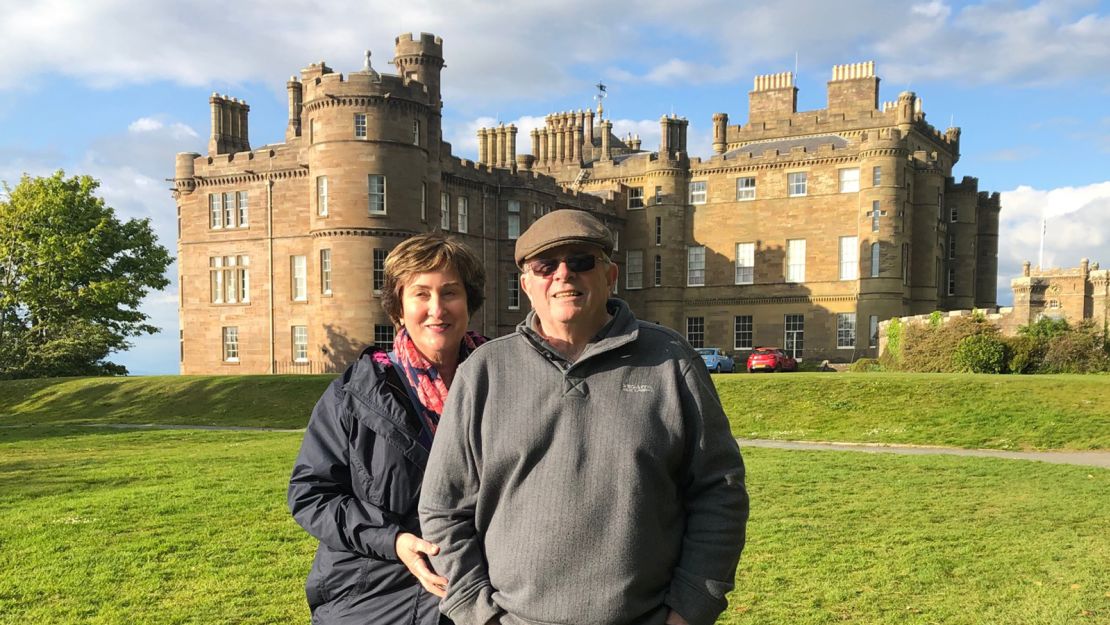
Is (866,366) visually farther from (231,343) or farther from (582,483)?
(582,483)

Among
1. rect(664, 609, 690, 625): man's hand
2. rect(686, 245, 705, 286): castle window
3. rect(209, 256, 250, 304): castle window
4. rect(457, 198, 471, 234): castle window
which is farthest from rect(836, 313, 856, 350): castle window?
rect(664, 609, 690, 625): man's hand

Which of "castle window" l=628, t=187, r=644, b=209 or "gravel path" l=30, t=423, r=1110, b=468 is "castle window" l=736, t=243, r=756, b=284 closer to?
"castle window" l=628, t=187, r=644, b=209

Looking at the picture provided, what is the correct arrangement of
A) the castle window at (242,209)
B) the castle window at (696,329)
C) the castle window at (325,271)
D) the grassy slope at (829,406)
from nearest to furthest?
1. the grassy slope at (829,406)
2. the castle window at (325,271)
3. the castle window at (242,209)
4. the castle window at (696,329)

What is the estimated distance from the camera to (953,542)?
8141 mm

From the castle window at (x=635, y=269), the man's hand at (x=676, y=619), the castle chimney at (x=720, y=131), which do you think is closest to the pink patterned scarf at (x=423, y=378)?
the man's hand at (x=676, y=619)

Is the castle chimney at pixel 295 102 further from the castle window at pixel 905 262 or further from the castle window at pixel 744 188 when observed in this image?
the castle window at pixel 905 262

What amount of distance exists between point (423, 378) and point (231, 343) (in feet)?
121

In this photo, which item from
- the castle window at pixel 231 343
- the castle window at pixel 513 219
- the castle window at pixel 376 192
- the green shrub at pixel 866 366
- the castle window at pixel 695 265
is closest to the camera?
the castle window at pixel 376 192

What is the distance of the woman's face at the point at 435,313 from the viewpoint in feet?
10.7

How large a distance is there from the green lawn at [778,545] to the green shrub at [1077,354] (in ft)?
50.3

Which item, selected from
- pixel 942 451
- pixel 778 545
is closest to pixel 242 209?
pixel 942 451

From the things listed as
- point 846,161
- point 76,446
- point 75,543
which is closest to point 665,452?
point 75,543

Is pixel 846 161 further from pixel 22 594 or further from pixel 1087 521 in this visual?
pixel 22 594

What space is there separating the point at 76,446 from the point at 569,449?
16.8m
